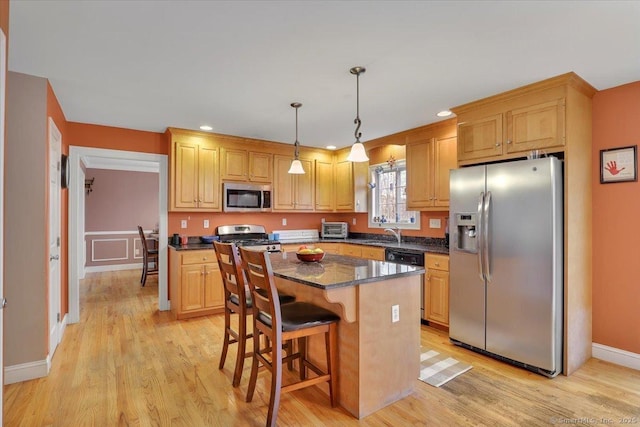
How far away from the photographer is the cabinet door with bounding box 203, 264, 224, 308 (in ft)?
14.1

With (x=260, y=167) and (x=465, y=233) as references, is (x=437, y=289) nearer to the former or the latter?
(x=465, y=233)

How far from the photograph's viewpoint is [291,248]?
4.85m

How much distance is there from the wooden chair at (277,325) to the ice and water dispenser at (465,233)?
5.24 feet

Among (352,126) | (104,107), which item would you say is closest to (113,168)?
(104,107)

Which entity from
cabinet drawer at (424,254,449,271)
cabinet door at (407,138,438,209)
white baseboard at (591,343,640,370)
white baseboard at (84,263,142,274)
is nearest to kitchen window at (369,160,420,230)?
cabinet door at (407,138,438,209)

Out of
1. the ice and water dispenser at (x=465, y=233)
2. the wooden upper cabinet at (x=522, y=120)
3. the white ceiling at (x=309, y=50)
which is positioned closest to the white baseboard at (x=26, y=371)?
the white ceiling at (x=309, y=50)

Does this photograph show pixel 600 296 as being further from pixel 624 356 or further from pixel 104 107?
pixel 104 107

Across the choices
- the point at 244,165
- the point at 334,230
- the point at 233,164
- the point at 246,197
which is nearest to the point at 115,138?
the point at 233,164

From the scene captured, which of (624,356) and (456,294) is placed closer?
(624,356)

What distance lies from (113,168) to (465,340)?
25.6 ft

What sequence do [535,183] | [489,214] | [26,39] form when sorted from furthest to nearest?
[489,214] → [535,183] → [26,39]

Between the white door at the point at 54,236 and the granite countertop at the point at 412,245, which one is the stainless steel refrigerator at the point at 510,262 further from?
the white door at the point at 54,236

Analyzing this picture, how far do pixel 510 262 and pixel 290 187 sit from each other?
10.9ft

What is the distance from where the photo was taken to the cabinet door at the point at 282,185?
17.0ft
